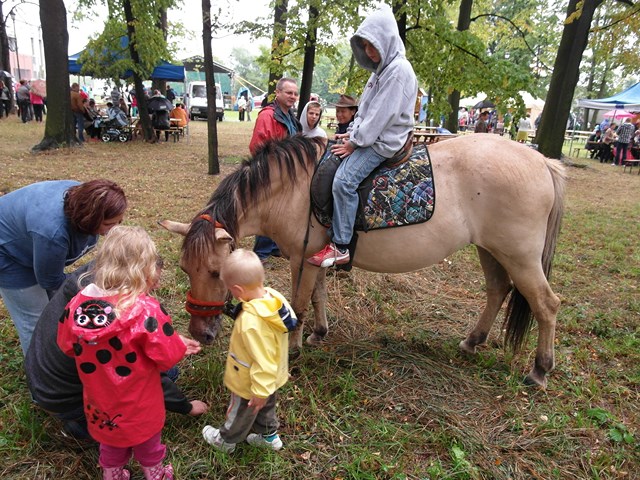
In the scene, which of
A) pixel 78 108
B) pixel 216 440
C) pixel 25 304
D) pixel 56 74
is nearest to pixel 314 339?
pixel 216 440

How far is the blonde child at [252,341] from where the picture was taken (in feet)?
6.31

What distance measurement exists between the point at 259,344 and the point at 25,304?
164 cm

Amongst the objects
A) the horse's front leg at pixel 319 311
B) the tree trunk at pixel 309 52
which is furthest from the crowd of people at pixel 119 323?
the tree trunk at pixel 309 52

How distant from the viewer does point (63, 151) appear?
11.2 metres

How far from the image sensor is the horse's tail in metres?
2.99

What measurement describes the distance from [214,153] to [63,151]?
461 cm

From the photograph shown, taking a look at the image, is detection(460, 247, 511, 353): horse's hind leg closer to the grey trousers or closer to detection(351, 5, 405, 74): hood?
detection(351, 5, 405, 74): hood

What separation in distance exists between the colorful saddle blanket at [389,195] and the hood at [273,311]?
41.1 inches

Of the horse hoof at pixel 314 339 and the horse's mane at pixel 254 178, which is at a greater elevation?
the horse's mane at pixel 254 178

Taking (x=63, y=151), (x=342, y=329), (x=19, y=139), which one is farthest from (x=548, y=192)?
(x=19, y=139)

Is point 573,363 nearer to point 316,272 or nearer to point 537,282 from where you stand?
point 537,282

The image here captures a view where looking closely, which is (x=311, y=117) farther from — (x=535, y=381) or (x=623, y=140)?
(x=623, y=140)

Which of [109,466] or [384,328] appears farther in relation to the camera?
[384,328]

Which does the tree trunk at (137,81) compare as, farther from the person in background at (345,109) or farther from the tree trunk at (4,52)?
the person in background at (345,109)
